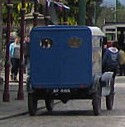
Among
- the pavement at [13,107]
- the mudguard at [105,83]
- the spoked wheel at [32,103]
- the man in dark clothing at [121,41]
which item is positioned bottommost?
the pavement at [13,107]

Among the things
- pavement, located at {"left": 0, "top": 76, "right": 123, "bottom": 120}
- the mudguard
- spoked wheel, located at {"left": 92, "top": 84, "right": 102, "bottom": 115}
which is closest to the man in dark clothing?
pavement, located at {"left": 0, "top": 76, "right": 123, "bottom": 120}

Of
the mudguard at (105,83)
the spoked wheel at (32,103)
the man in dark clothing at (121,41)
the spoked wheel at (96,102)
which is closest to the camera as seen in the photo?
the spoked wheel at (96,102)

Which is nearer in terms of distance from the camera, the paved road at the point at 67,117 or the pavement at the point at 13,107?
the paved road at the point at 67,117

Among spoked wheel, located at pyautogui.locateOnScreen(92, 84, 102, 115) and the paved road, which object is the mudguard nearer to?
the paved road

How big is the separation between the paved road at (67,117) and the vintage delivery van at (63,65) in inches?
18.3

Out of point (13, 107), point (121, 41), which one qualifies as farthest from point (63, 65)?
point (121, 41)

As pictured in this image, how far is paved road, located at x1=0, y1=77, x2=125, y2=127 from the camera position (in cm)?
1512

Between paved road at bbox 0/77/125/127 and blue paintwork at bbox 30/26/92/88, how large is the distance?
892 millimetres

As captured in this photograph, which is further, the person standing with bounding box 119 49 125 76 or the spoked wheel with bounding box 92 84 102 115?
the person standing with bounding box 119 49 125 76

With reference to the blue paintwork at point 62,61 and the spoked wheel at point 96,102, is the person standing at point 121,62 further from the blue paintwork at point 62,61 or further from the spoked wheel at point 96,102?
the blue paintwork at point 62,61

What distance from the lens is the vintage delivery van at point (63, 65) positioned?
17.0 metres

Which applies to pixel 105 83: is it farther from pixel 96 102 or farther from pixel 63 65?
pixel 63 65

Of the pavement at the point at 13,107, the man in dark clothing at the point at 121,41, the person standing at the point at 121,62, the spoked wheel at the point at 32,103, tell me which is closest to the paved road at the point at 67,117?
the pavement at the point at 13,107

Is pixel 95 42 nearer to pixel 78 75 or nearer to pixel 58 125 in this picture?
pixel 78 75
